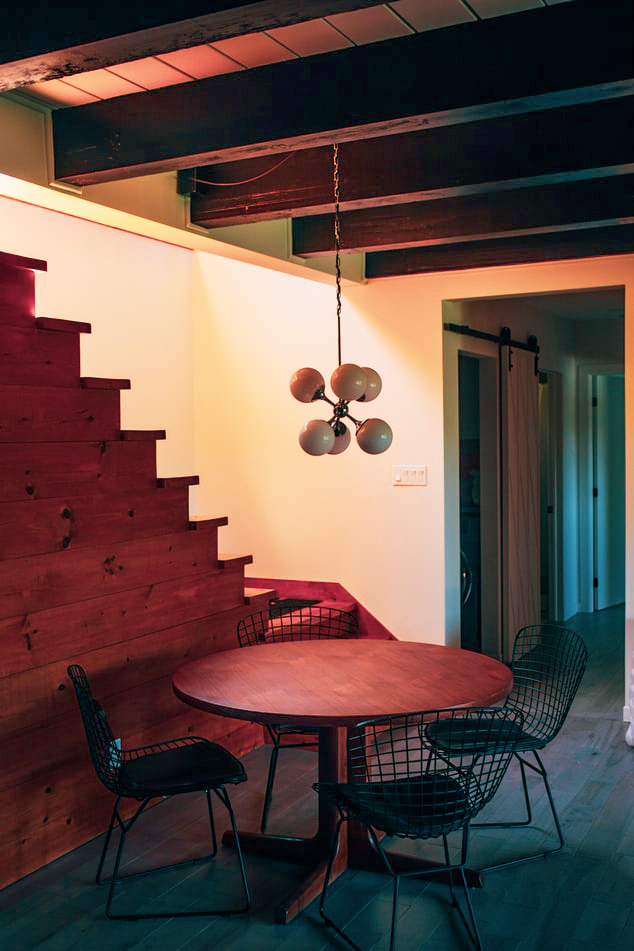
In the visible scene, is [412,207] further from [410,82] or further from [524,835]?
[524,835]

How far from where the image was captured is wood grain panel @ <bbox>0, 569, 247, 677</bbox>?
3355 mm

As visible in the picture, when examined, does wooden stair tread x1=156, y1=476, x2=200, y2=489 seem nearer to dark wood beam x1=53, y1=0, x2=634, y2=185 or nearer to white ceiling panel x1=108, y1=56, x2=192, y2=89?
dark wood beam x1=53, y1=0, x2=634, y2=185

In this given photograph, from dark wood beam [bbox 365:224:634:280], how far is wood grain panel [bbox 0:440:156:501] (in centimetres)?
204

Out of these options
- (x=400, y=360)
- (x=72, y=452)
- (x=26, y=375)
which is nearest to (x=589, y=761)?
(x=400, y=360)

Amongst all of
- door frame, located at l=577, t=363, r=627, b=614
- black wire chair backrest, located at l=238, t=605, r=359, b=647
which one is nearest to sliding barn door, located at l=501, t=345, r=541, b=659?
door frame, located at l=577, t=363, r=627, b=614

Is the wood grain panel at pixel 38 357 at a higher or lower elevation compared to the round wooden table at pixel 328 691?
higher

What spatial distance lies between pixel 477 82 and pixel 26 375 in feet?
6.08

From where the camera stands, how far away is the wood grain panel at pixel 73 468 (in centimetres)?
333

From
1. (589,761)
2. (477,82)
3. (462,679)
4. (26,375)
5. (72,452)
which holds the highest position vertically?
(477,82)

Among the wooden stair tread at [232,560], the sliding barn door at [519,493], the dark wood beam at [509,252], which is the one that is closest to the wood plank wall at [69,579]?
the wooden stair tread at [232,560]

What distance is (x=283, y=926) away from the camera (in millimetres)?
2943

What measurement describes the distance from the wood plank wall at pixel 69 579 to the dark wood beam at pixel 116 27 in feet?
3.73

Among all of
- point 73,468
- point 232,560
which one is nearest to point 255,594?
point 232,560

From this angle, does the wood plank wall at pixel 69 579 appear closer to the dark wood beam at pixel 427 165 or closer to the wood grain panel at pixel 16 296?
the wood grain panel at pixel 16 296
